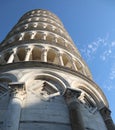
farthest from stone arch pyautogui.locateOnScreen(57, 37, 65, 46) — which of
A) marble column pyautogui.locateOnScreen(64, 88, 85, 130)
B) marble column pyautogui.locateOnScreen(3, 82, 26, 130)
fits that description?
marble column pyautogui.locateOnScreen(3, 82, 26, 130)

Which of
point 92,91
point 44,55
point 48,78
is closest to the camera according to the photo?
point 48,78

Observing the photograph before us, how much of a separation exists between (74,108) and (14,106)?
2.29m

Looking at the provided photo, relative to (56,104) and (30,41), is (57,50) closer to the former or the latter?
(30,41)

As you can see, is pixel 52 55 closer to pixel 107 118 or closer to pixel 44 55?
pixel 44 55

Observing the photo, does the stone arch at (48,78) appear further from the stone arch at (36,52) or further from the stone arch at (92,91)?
the stone arch at (36,52)

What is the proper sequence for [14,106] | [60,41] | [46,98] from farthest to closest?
[60,41], [46,98], [14,106]

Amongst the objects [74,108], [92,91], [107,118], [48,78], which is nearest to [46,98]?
[74,108]

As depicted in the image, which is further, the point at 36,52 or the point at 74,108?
the point at 36,52

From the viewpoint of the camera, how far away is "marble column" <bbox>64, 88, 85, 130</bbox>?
28.5 ft

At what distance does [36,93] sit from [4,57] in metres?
6.30

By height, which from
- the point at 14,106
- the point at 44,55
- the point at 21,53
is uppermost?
the point at 21,53

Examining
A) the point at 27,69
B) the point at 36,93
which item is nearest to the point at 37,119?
the point at 36,93

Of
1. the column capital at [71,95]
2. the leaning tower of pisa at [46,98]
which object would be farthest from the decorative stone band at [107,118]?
the column capital at [71,95]

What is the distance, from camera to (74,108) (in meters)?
9.59
